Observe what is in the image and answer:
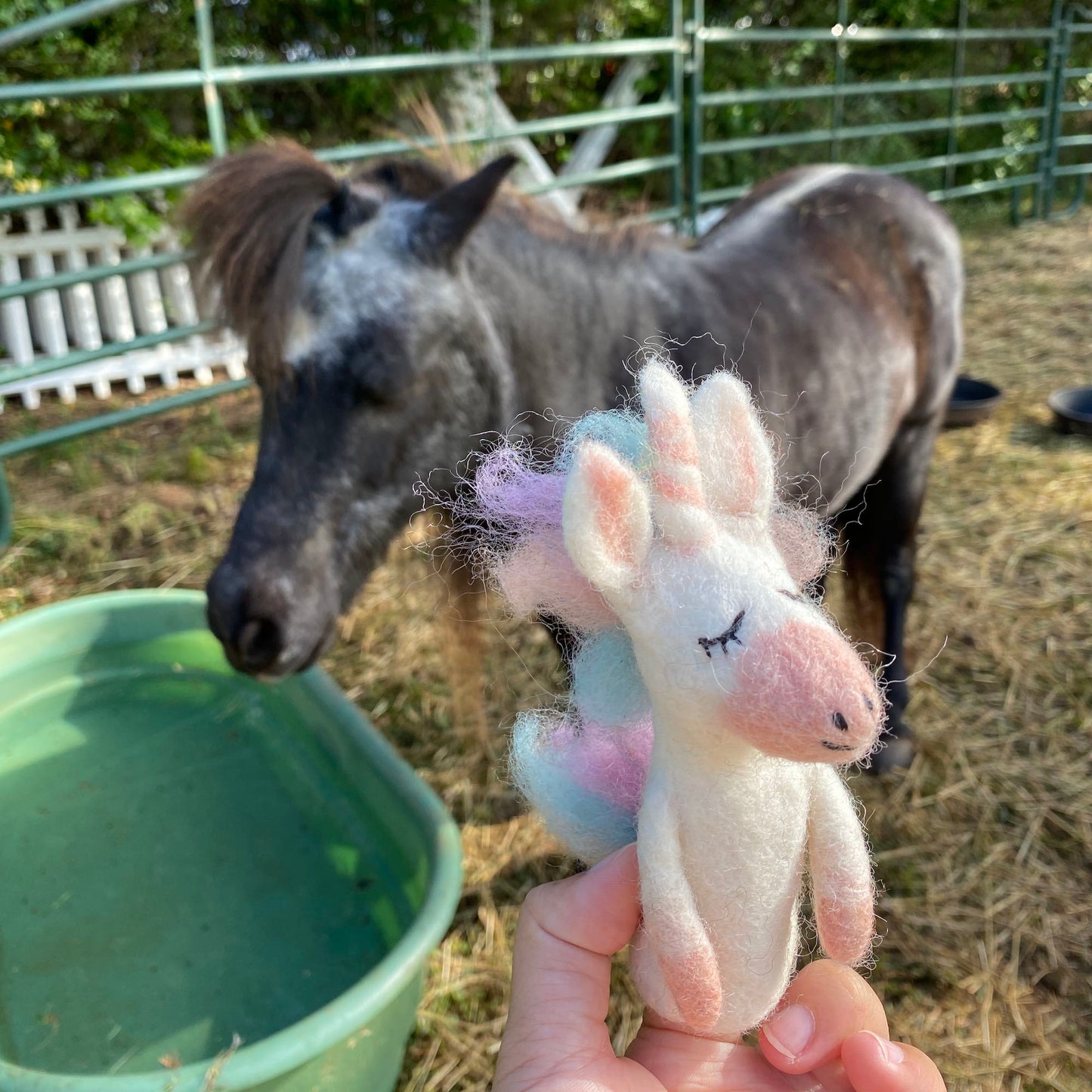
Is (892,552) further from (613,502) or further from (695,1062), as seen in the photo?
(613,502)

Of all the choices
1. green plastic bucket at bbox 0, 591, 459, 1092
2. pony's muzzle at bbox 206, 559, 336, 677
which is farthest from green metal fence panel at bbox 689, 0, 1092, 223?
pony's muzzle at bbox 206, 559, 336, 677

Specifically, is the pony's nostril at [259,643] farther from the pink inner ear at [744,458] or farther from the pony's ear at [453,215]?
the pink inner ear at [744,458]

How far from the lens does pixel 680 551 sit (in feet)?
1.49

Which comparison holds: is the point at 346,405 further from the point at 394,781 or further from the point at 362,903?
the point at 362,903

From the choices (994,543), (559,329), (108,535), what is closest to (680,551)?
(559,329)

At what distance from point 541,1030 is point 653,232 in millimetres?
1355

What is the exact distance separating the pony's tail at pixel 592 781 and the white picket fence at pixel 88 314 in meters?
3.60

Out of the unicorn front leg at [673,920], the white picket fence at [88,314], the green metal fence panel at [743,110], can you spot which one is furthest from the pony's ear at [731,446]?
the white picket fence at [88,314]

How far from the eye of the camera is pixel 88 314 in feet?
13.1

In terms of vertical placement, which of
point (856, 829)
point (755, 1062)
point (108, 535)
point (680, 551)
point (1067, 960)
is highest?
point (680, 551)

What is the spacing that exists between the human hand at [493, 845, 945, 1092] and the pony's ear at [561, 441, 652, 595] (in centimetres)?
18

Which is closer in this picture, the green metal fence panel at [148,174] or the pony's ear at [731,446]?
the pony's ear at [731,446]

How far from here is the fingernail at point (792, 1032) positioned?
534 millimetres

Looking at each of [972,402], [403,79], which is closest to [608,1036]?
[972,402]
